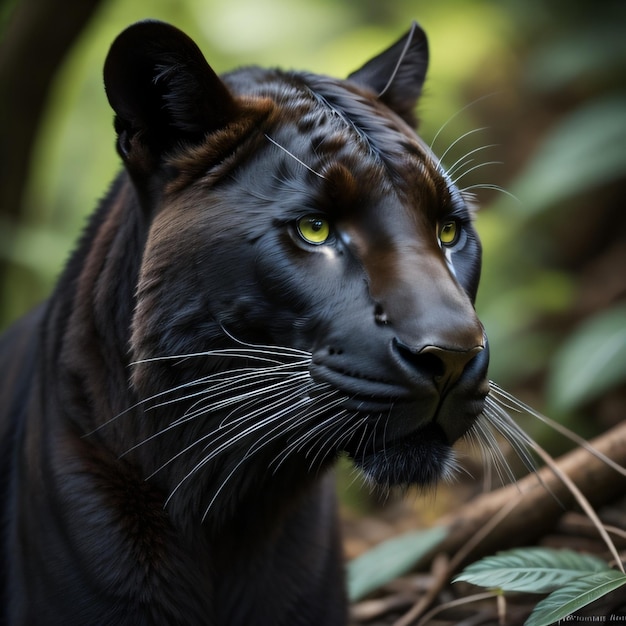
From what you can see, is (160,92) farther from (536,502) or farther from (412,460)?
(536,502)

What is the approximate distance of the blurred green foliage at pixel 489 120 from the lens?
195 inches

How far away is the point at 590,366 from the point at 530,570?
164 cm

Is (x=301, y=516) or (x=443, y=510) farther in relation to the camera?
(x=443, y=510)

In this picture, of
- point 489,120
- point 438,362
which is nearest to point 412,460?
point 438,362

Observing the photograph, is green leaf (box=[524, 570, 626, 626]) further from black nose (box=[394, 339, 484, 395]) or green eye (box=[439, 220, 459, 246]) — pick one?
green eye (box=[439, 220, 459, 246])

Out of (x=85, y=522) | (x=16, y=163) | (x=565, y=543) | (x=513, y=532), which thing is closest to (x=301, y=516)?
(x=85, y=522)

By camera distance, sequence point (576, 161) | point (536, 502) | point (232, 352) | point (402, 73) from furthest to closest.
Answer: point (576, 161) < point (536, 502) < point (402, 73) < point (232, 352)

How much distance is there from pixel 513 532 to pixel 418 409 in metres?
1.34

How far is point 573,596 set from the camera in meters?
2.14

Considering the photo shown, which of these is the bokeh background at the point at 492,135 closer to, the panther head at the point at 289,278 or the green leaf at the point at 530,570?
the green leaf at the point at 530,570

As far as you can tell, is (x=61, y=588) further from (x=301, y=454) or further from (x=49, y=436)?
(x=301, y=454)

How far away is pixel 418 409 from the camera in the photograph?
1861mm

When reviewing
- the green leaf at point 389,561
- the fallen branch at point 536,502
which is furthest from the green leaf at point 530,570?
the green leaf at point 389,561

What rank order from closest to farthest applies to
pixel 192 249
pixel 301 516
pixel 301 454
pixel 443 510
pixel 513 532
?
pixel 192 249, pixel 301 454, pixel 301 516, pixel 513 532, pixel 443 510
